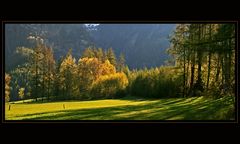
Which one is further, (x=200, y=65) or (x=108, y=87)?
(x=108, y=87)


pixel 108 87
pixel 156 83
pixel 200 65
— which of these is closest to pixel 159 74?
pixel 156 83

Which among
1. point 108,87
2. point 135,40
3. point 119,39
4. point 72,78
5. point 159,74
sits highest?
point 119,39

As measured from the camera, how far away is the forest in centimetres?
950

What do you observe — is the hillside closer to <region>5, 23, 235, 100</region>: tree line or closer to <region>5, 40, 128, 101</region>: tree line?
<region>5, 40, 128, 101</region>: tree line

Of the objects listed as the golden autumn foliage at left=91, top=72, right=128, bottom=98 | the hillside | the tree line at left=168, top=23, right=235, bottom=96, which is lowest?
the golden autumn foliage at left=91, top=72, right=128, bottom=98

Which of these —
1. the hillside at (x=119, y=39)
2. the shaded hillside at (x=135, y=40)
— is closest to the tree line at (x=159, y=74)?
the hillside at (x=119, y=39)

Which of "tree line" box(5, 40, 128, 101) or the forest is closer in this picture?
the forest

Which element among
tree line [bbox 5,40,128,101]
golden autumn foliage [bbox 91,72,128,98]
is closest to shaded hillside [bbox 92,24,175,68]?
tree line [bbox 5,40,128,101]

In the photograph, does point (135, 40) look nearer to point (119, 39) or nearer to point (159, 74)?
point (119, 39)

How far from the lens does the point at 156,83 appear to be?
1777 centimetres

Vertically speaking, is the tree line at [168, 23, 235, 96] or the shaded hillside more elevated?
the shaded hillside
